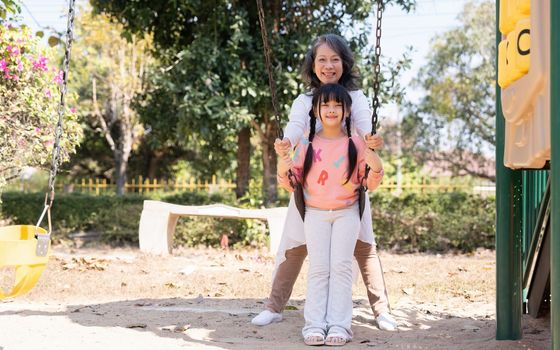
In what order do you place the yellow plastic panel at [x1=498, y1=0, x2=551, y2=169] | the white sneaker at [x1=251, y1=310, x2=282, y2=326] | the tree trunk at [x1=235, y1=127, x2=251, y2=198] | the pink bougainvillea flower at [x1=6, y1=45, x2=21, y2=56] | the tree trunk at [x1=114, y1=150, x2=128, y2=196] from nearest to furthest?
the yellow plastic panel at [x1=498, y1=0, x2=551, y2=169], the white sneaker at [x1=251, y1=310, x2=282, y2=326], the pink bougainvillea flower at [x1=6, y1=45, x2=21, y2=56], the tree trunk at [x1=235, y1=127, x2=251, y2=198], the tree trunk at [x1=114, y1=150, x2=128, y2=196]

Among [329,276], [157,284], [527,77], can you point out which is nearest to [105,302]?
[157,284]

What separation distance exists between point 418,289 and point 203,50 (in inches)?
160

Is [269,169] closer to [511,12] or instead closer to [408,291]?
[408,291]

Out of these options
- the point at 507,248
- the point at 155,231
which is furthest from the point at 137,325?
the point at 155,231

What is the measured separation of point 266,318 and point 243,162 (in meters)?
5.78

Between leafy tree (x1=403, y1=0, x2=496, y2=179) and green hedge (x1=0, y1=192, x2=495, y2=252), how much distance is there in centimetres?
370

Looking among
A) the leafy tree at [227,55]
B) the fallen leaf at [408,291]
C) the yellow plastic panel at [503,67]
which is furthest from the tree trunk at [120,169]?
the yellow plastic panel at [503,67]

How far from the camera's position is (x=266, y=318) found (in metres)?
3.66

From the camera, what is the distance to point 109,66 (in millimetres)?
16453

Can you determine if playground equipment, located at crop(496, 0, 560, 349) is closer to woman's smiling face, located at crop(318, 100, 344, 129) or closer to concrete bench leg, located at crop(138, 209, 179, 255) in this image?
woman's smiling face, located at crop(318, 100, 344, 129)

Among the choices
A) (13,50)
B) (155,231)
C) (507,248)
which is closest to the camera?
(507,248)

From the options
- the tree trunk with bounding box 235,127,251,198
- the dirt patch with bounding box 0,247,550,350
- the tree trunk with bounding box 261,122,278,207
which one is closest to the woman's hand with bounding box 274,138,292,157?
the dirt patch with bounding box 0,247,550,350

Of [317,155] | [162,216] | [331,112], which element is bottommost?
[162,216]

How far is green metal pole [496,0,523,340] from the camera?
10.3ft
